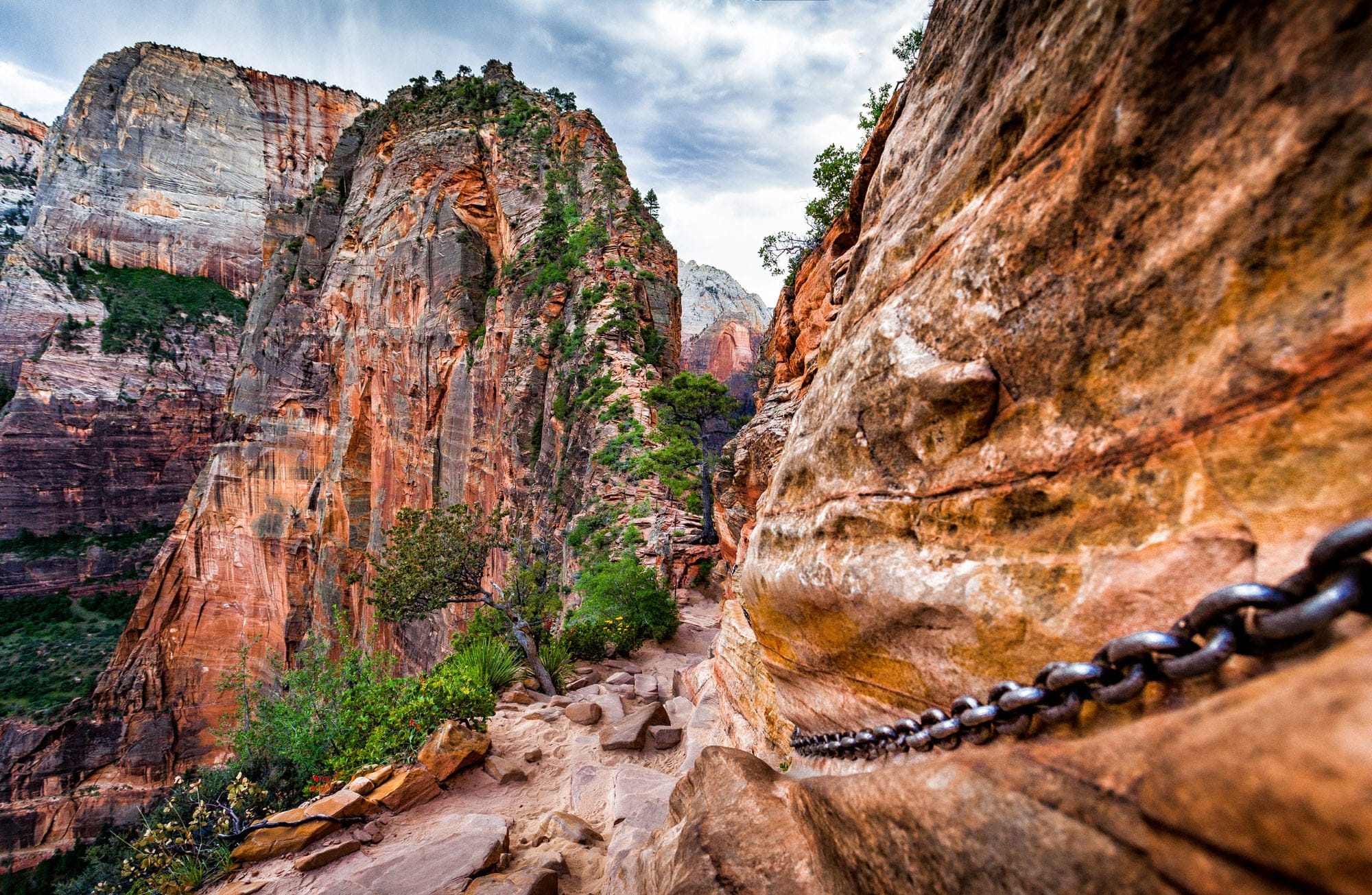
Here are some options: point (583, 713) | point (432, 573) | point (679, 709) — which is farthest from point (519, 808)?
point (432, 573)

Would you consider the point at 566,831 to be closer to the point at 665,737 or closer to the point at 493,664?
the point at 665,737

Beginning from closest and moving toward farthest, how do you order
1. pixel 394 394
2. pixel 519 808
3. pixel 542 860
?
pixel 542 860
pixel 519 808
pixel 394 394

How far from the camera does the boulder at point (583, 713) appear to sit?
648 cm

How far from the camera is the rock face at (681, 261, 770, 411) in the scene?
200ft

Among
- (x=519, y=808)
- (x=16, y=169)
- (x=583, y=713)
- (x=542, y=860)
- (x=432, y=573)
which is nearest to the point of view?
(x=542, y=860)

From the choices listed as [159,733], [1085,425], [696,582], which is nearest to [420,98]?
[696,582]

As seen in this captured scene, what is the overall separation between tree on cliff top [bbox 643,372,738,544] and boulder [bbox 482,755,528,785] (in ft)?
37.9

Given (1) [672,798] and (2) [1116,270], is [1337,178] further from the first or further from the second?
(1) [672,798]

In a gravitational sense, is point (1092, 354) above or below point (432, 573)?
above

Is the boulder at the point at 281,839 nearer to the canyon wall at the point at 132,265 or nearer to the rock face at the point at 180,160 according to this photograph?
the canyon wall at the point at 132,265

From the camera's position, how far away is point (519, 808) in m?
4.84

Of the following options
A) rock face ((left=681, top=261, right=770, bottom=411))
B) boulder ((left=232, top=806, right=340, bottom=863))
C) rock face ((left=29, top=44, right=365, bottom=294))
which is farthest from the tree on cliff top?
rock face ((left=29, top=44, right=365, bottom=294))

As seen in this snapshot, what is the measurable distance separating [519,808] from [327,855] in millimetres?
1505

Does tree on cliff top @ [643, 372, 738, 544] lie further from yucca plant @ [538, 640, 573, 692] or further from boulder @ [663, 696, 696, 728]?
boulder @ [663, 696, 696, 728]
